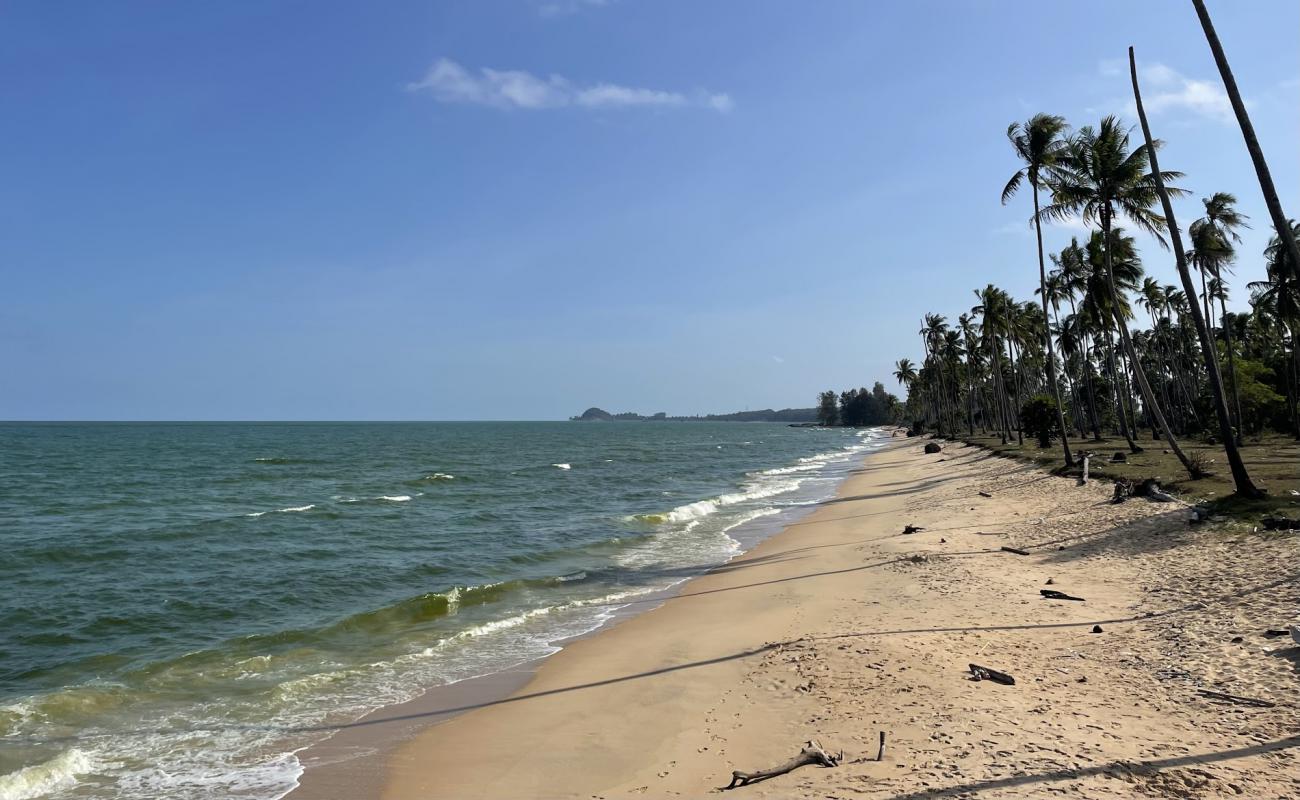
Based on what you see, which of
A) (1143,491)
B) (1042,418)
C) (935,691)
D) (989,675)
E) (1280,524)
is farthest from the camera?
(1042,418)

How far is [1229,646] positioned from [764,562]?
40.8 ft

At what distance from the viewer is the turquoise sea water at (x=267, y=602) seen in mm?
9461

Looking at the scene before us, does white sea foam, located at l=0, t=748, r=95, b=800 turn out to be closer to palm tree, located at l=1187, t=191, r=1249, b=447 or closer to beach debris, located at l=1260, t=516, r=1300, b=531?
beach debris, located at l=1260, t=516, r=1300, b=531

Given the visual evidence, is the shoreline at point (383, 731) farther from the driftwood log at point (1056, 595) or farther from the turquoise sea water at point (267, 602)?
the driftwood log at point (1056, 595)

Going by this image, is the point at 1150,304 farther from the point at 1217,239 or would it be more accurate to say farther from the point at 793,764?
the point at 793,764

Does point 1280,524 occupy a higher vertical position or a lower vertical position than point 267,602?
higher

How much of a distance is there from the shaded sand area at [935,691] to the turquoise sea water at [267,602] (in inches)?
74.8

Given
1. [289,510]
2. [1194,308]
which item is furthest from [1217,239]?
[289,510]

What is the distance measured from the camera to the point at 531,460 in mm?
73438

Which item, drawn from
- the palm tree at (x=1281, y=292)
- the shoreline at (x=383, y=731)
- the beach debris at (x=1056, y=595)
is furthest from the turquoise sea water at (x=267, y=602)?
the palm tree at (x=1281, y=292)

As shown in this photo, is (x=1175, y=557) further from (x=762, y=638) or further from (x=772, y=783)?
(x=772, y=783)

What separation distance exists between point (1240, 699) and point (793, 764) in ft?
15.5

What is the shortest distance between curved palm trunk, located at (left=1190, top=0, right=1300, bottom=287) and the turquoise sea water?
15052 millimetres

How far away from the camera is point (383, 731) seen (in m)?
9.60
